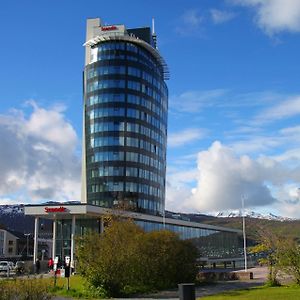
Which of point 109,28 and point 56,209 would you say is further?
point 109,28

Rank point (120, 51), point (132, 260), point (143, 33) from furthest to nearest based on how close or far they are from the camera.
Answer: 1. point (143, 33)
2. point (120, 51)
3. point (132, 260)

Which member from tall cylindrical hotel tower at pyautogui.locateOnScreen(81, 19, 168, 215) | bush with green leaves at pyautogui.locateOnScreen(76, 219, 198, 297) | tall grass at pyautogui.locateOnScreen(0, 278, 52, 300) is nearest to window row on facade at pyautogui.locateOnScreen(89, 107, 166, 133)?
tall cylindrical hotel tower at pyautogui.locateOnScreen(81, 19, 168, 215)

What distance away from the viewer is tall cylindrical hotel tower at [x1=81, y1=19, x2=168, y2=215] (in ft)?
328

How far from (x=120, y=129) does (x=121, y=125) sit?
2.63 ft

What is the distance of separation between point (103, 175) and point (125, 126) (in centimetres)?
1046

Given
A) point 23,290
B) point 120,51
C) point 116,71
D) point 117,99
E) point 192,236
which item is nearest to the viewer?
point 23,290

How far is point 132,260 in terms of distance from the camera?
33.5 meters

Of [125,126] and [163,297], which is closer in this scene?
[163,297]

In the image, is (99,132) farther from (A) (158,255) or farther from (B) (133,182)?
(A) (158,255)

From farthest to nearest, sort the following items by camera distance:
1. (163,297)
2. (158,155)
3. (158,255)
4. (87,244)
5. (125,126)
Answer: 1. (158,155)
2. (125,126)
3. (158,255)
4. (87,244)
5. (163,297)

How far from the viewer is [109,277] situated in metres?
31.8

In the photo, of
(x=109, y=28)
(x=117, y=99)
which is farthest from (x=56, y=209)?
(x=109, y=28)

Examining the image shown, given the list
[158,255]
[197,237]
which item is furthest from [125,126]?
[158,255]

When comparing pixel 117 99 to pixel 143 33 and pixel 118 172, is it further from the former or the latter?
pixel 143 33
